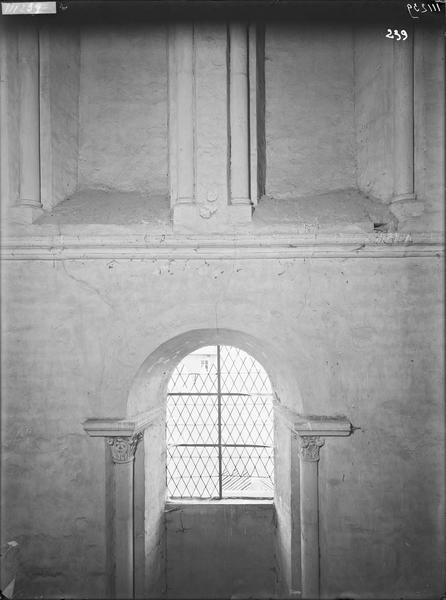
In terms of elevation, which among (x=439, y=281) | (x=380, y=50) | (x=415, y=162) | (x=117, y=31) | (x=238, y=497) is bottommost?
(x=238, y=497)

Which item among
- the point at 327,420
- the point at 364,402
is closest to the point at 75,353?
the point at 327,420

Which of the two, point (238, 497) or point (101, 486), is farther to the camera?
point (238, 497)

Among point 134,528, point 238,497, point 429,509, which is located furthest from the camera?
point 238,497

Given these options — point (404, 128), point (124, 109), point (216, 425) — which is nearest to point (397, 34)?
point (404, 128)

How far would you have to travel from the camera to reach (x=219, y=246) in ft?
14.2

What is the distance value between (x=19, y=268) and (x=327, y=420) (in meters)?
3.39

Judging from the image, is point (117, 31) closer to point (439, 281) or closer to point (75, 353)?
point (75, 353)

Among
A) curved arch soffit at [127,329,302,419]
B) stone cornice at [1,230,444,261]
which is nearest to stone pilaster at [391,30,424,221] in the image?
stone cornice at [1,230,444,261]

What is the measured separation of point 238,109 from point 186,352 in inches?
106

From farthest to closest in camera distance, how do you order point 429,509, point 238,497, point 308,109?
1. point 238,497
2. point 308,109
3. point 429,509

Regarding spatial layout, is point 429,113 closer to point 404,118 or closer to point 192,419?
point 404,118

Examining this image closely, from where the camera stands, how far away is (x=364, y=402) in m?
4.34

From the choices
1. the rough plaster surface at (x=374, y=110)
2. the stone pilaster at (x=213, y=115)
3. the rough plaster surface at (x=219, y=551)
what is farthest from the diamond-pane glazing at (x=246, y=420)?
the rough plaster surface at (x=374, y=110)

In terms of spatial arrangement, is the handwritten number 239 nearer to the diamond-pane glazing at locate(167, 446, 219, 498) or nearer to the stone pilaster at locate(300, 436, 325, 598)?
the stone pilaster at locate(300, 436, 325, 598)
